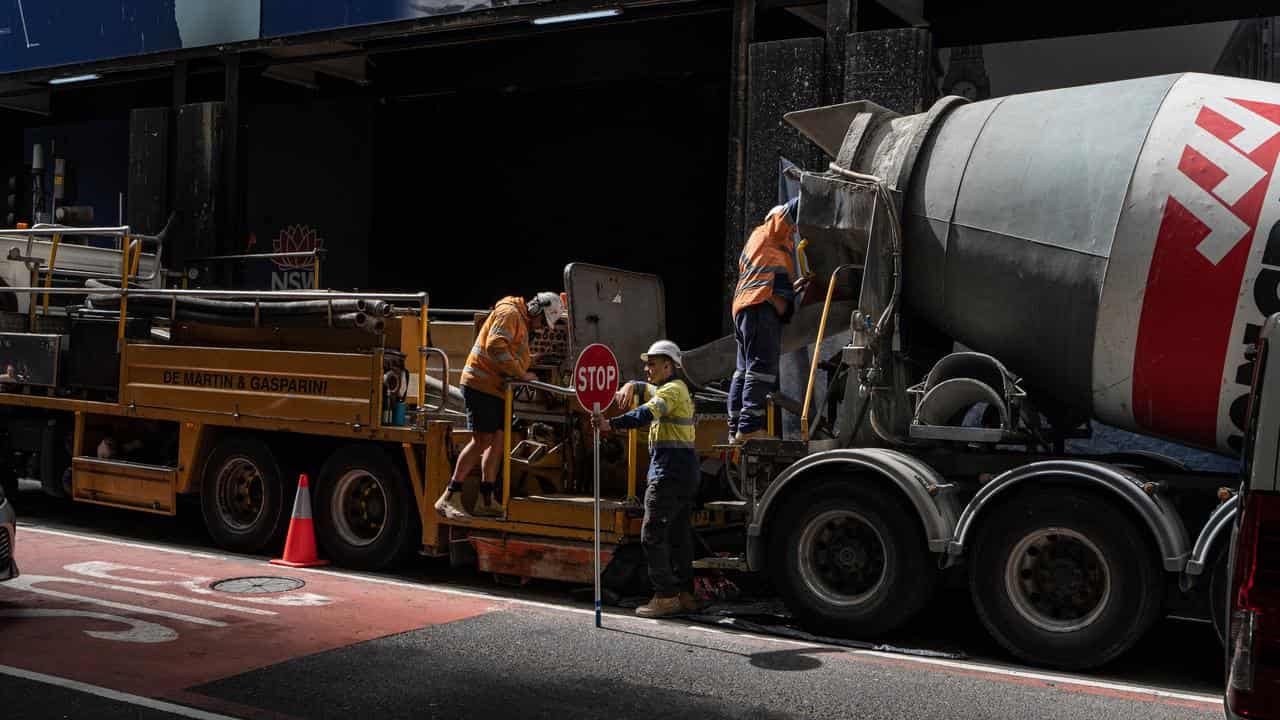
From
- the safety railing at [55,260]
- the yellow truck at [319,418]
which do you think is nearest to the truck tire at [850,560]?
the yellow truck at [319,418]

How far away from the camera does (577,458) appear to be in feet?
33.5

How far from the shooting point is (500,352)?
9.61 metres

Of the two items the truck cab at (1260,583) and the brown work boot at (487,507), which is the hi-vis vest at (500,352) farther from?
the truck cab at (1260,583)

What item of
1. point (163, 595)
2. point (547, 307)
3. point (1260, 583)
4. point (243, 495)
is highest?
point (547, 307)

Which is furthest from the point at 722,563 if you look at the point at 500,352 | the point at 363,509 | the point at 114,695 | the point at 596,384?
the point at 114,695

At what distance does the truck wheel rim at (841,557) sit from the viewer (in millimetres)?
7949

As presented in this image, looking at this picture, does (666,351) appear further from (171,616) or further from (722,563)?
(171,616)

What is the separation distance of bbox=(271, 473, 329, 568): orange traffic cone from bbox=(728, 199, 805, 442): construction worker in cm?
371

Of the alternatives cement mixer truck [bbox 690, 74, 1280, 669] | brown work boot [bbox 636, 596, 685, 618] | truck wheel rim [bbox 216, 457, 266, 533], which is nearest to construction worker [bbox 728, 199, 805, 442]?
cement mixer truck [bbox 690, 74, 1280, 669]

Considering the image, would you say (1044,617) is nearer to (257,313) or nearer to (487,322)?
(487,322)

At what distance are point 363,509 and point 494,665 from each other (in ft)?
12.3

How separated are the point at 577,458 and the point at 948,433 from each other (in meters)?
3.37

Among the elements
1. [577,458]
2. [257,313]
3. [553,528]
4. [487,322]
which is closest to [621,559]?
[553,528]

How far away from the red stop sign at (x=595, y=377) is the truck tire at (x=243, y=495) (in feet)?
11.7
